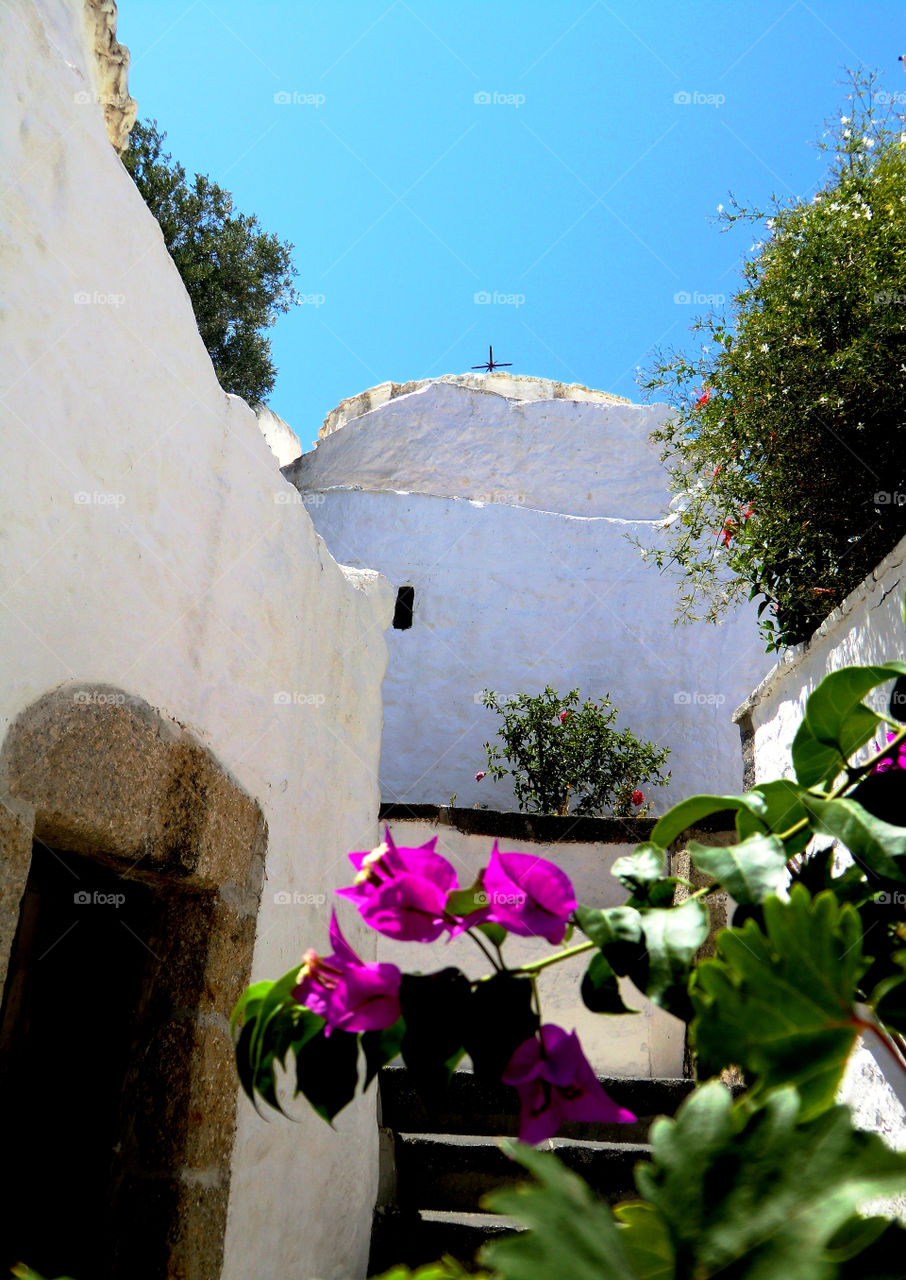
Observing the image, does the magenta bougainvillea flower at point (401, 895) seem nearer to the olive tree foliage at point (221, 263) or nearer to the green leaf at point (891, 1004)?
the green leaf at point (891, 1004)

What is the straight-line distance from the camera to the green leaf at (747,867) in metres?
0.57

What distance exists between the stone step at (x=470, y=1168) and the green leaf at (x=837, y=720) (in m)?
3.08

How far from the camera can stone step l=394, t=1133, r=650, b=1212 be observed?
3387 mm

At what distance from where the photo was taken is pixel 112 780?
203cm

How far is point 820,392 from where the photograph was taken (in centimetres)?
279

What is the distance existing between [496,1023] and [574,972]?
16.6 ft

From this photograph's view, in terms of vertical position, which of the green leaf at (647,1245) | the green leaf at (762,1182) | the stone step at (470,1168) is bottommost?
the stone step at (470,1168)

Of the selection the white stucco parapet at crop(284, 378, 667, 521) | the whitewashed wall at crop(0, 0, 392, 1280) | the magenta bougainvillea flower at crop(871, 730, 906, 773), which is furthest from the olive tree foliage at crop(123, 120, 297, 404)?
the magenta bougainvillea flower at crop(871, 730, 906, 773)

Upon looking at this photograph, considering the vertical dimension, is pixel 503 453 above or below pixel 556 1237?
above

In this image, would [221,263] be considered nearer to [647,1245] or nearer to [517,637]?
[517,637]

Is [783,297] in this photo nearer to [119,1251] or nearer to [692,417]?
[692,417]

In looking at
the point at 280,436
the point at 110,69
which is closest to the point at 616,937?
the point at 110,69

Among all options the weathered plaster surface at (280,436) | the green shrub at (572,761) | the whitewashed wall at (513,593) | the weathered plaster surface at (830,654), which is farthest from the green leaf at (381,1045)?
the weathered plaster surface at (280,436)

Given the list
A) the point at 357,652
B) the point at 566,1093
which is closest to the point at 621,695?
the point at 357,652
